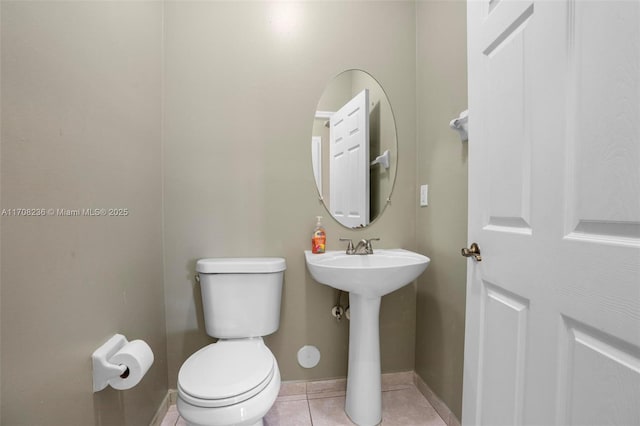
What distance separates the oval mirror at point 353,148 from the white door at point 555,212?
0.69 metres

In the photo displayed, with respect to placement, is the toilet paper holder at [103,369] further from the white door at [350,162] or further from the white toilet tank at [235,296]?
the white door at [350,162]

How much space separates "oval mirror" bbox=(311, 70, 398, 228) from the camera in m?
1.62

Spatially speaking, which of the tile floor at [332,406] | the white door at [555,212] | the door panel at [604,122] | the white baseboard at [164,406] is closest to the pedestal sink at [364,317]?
the tile floor at [332,406]

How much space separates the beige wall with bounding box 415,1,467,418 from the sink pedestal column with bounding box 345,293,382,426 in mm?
344

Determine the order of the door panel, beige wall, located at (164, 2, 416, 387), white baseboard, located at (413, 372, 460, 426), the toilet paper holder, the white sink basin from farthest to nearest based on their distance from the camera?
beige wall, located at (164, 2, 416, 387) → white baseboard, located at (413, 372, 460, 426) → the white sink basin → the toilet paper holder → the door panel

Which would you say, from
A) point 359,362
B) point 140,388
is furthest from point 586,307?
point 140,388

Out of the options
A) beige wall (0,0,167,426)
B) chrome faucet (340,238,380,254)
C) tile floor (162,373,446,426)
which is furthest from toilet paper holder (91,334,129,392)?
chrome faucet (340,238,380,254)

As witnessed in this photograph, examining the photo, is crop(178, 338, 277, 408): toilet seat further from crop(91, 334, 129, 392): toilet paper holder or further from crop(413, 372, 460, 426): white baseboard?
crop(413, 372, 460, 426): white baseboard

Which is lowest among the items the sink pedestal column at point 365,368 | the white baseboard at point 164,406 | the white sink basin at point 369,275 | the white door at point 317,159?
the white baseboard at point 164,406

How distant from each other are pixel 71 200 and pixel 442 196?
1.45 metres

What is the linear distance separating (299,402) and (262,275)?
74cm

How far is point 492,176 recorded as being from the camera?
2.93 ft

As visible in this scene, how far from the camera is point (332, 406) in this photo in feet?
4.97

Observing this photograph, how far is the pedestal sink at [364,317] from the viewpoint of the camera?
125 cm
